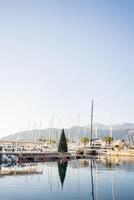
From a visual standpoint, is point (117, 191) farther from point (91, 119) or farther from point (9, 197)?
point (91, 119)

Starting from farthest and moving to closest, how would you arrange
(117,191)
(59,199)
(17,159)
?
1. (17,159)
2. (117,191)
3. (59,199)

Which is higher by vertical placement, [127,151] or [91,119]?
[91,119]

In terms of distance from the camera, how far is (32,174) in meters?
48.2

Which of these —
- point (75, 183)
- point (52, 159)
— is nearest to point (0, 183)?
point (75, 183)

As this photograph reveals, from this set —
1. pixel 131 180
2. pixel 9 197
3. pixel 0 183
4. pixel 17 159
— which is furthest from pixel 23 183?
pixel 17 159

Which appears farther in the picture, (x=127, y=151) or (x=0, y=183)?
(x=127, y=151)

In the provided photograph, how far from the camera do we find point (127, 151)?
115 metres

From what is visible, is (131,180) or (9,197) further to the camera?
(131,180)

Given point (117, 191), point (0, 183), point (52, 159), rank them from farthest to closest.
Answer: point (52, 159) → point (0, 183) → point (117, 191)

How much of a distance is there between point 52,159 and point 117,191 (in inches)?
1952

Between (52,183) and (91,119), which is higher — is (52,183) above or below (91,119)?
below

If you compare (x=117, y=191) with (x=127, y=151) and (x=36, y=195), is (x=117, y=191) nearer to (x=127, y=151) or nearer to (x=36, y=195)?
(x=36, y=195)

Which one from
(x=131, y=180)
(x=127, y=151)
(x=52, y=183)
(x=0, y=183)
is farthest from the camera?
(x=127, y=151)

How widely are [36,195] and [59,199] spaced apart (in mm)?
2892
